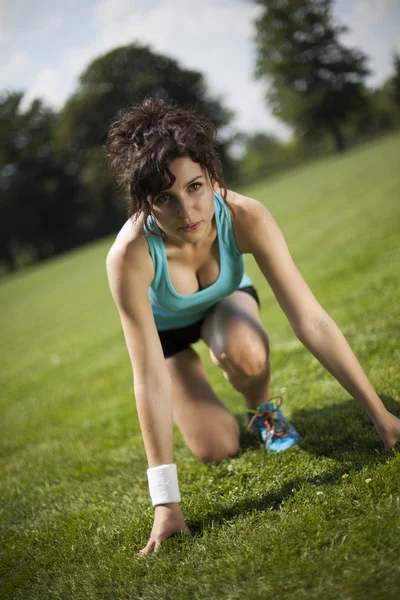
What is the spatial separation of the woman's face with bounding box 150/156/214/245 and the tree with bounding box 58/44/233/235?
132 ft

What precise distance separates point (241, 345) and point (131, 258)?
90 centimetres

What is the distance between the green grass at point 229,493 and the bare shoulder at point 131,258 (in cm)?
120

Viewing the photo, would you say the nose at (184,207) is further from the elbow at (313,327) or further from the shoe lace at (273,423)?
the shoe lace at (273,423)

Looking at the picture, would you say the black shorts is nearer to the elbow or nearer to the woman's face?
the elbow

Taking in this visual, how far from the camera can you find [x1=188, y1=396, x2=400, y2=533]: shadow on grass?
2488 millimetres

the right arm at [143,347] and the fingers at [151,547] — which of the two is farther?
the right arm at [143,347]

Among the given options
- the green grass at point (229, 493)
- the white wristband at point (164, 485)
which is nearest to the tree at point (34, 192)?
the green grass at point (229, 493)

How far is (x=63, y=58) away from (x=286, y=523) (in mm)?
7355

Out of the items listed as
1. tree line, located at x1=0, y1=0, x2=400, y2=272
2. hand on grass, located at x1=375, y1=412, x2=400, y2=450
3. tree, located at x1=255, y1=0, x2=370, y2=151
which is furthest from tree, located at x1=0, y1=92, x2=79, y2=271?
hand on grass, located at x1=375, y1=412, x2=400, y2=450

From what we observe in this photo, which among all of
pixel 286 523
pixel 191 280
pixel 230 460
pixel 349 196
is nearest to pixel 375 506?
pixel 286 523

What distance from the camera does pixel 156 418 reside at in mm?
2492

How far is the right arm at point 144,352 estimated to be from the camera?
2480 millimetres

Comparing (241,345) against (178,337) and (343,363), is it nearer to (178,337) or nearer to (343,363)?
(178,337)

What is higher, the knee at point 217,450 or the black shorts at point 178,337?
the black shorts at point 178,337
